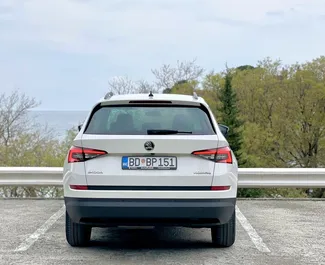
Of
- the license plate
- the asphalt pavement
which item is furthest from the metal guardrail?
the license plate

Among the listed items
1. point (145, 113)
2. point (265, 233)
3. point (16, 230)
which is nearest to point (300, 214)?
point (265, 233)

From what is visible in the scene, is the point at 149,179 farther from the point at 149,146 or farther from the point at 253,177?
the point at 253,177

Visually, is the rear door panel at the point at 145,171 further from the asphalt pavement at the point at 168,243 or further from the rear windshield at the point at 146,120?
the asphalt pavement at the point at 168,243

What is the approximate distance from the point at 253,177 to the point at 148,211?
12.6 ft

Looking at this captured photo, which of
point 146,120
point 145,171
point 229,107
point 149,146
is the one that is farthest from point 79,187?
point 229,107

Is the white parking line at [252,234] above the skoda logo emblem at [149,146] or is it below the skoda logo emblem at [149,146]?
below

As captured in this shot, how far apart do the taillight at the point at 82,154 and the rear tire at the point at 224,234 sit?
1513mm

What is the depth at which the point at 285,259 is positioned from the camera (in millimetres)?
4355

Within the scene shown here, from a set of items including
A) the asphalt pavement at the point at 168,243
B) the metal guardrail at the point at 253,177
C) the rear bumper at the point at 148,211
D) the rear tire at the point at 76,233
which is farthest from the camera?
the metal guardrail at the point at 253,177

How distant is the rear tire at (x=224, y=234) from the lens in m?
A: 4.52

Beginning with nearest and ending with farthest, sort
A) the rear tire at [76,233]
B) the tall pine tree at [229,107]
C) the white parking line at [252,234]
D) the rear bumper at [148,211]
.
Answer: the rear bumper at [148,211], the rear tire at [76,233], the white parking line at [252,234], the tall pine tree at [229,107]

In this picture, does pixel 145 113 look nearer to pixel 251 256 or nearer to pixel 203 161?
pixel 203 161

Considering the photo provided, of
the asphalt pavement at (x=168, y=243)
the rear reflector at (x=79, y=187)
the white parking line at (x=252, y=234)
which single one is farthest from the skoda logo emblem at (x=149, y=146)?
the white parking line at (x=252, y=234)

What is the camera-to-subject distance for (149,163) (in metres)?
3.99
